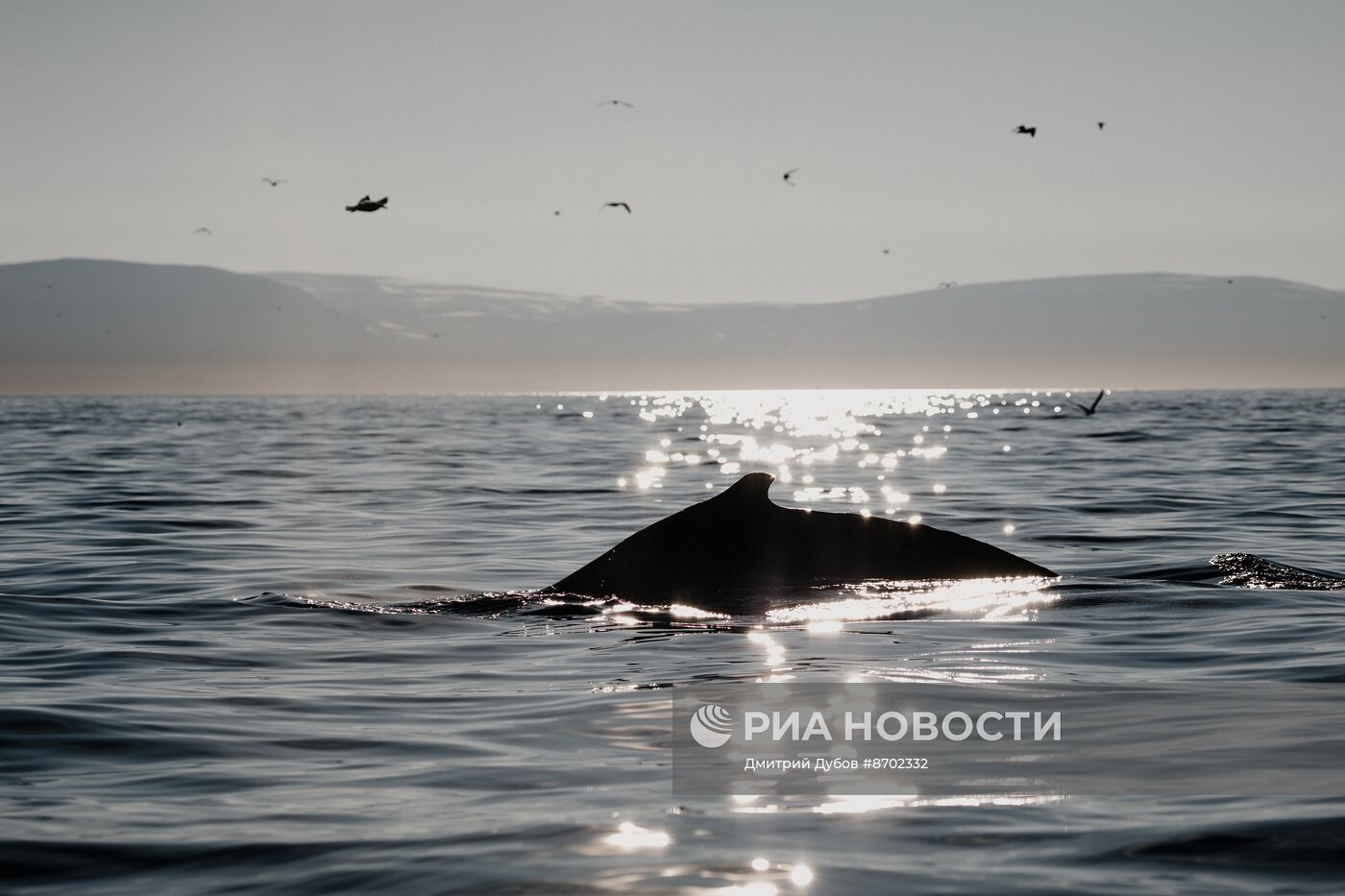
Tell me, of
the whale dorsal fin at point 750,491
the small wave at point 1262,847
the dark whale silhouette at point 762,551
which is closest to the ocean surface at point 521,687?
the small wave at point 1262,847

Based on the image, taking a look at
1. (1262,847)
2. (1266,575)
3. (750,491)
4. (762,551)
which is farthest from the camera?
(1266,575)

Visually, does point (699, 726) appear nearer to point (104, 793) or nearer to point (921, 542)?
point (104, 793)

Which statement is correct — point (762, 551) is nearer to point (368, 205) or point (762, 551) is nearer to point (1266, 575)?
point (1266, 575)

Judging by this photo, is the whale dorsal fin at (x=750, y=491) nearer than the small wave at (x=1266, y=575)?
Yes

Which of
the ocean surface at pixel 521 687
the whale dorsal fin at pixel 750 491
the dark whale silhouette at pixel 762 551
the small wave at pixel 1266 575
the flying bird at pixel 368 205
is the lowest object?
the ocean surface at pixel 521 687

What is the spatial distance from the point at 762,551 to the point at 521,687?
2830 millimetres

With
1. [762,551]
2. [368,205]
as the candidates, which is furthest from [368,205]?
[762,551]

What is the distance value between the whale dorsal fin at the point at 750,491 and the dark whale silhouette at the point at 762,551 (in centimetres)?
3

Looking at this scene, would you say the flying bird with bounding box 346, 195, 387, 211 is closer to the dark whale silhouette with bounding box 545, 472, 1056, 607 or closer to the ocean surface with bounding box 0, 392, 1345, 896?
the ocean surface with bounding box 0, 392, 1345, 896

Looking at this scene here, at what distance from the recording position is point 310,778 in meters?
6.43

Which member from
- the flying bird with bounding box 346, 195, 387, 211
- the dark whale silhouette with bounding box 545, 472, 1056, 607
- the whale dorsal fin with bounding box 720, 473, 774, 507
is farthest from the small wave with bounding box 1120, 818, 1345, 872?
the flying bird with bounding box 346, 195, 387, 211

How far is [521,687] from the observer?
28.4 feet

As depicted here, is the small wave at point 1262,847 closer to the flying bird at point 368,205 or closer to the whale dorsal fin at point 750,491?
the whale dorsal fin at point 750,491

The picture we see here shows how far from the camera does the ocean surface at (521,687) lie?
5.06m
